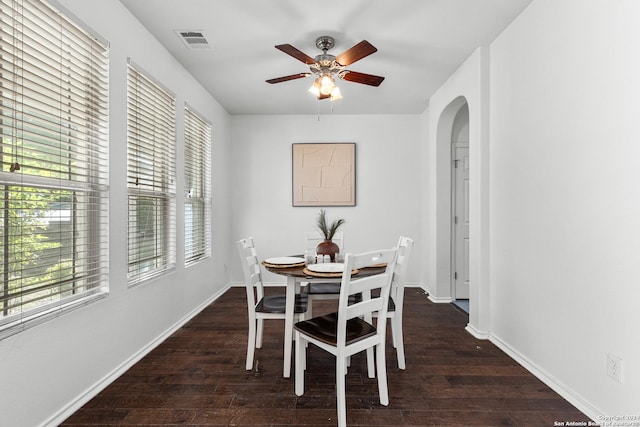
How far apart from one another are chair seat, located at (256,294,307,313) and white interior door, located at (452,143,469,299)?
2.64 meters

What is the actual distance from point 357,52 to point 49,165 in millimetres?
2186

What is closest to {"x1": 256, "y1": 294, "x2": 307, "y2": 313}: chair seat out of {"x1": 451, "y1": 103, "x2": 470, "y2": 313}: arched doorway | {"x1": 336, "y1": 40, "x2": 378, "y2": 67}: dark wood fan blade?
{"x1": 336, "y1": 40, "x2": 378, "y2": 67}: dark wood fan blade

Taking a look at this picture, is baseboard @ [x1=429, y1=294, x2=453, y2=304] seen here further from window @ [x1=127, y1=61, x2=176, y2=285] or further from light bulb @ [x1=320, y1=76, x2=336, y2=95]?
window @ [x1=127, y1=61, x2=176, y2=285]

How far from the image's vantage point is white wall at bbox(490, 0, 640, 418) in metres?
1.79

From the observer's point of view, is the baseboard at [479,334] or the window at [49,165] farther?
the baseboard at [479,334]

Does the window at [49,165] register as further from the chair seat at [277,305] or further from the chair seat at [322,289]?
the chair seat at [322,289]

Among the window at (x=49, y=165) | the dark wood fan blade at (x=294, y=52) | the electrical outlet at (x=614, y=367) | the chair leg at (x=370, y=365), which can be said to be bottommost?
the chair leg at (x=370, y=365)

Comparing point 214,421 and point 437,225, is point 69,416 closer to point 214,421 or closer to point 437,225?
point 214,421

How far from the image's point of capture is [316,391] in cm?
225

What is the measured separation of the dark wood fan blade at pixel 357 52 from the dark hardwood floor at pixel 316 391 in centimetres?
238

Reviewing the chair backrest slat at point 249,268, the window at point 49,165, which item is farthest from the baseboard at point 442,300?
the window at point 49,165

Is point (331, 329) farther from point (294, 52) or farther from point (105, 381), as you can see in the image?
point (294, 52)

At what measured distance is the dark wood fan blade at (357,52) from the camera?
261 cm

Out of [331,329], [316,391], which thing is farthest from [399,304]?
[316,391]
